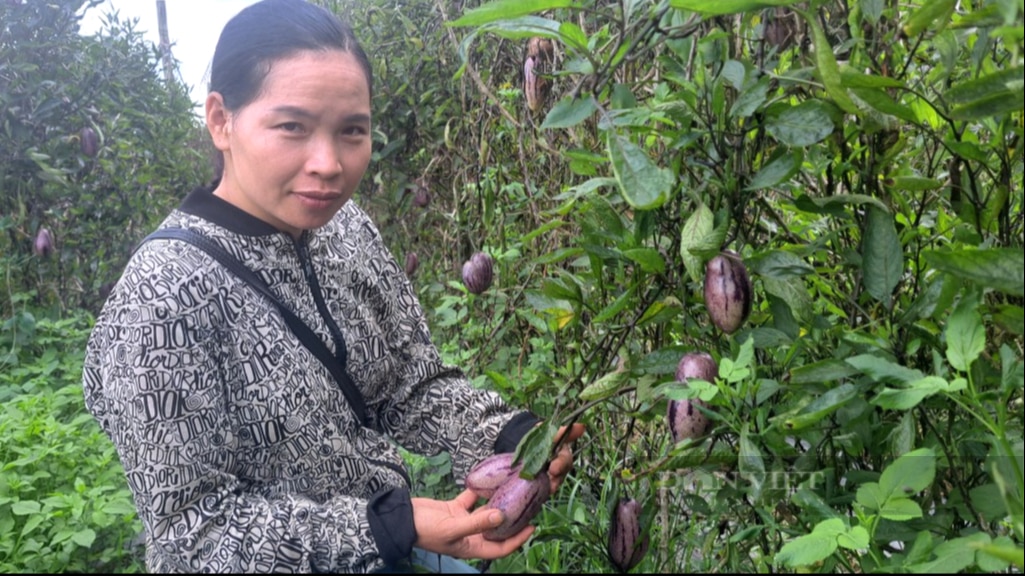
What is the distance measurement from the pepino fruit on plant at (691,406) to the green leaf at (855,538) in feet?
0.48

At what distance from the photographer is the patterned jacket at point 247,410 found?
104 centimetres

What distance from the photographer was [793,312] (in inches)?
31.5

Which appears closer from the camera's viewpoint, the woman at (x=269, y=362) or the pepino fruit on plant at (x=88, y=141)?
the woman at (x=269, y=362)

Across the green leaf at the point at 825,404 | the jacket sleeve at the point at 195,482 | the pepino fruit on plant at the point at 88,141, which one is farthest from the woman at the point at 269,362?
the pepino fruit on plant at the point at 88,141

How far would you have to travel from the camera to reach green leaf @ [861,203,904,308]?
0.75 metres

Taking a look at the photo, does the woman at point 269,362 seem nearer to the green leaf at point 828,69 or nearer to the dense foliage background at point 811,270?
the dense foliage background at point 811,270

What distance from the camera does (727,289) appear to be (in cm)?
74

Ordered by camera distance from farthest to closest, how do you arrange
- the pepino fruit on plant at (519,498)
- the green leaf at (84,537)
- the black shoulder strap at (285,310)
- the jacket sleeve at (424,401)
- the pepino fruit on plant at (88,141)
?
the pepino fruit on plant at (88,141) < the green leaf at (84,537) < the jacket sleeve at (424,401) < the black shoulder strap at (285,310) < the pepino fruit on plant at (519,498)

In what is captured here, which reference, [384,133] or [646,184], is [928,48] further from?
[384,133]

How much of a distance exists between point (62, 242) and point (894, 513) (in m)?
3.30

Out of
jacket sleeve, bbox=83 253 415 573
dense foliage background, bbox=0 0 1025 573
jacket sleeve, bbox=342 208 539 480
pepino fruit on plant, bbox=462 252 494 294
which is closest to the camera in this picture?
dense foliage background, bbox=0 0 1025 573

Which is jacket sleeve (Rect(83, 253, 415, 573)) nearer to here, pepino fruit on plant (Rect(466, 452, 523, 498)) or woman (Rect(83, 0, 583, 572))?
woman (Rect(83, 0, 583, 572))

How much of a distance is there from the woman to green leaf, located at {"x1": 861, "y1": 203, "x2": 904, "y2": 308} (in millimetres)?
438

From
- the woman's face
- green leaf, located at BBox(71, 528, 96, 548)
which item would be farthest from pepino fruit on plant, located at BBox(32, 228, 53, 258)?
the woman's face
